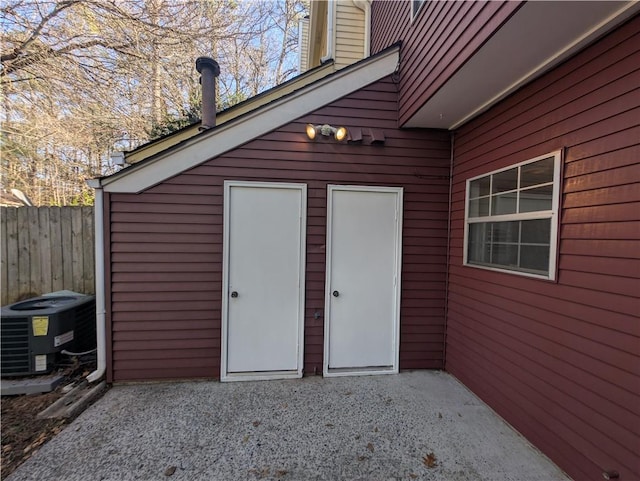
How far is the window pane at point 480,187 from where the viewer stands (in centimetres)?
284

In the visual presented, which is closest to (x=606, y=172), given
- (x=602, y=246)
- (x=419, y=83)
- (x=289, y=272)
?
(x=602, y=246)

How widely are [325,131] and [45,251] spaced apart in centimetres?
386

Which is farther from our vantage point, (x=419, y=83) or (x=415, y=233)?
(x=415, y=233)

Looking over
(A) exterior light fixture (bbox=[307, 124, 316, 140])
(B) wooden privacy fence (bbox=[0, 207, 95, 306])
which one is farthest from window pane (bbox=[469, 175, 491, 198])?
(B) wooden privacy fence (bbox=[0, 207, 95, 306])

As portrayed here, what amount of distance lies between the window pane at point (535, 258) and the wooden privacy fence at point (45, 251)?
488cm

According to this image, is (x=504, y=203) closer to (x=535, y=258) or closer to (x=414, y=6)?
(x=535, y=258)

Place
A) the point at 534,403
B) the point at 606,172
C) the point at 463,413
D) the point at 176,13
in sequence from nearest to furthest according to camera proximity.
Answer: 1. the point at 606,172
2. the point at 534,403
3. the point at 463,413
4. the point at 176,13

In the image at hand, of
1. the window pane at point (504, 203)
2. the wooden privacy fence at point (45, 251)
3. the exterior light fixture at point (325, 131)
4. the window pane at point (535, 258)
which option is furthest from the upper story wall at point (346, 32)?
the wooden privacy fence at point (45, 251)

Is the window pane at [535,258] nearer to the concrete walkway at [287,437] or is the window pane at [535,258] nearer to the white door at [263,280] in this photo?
the concrete walkway at [287,437]

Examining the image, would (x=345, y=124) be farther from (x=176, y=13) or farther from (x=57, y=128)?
(x=57, y=128)

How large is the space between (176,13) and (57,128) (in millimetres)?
3215

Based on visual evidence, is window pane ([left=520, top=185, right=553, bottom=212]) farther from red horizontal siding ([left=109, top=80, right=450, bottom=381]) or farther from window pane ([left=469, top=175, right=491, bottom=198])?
red horizontal siding ([left=109, top=80, right=450, bottom=381])

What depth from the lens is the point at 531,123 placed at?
228cm

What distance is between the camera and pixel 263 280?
3127mm
